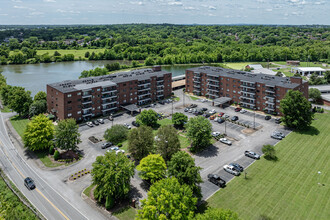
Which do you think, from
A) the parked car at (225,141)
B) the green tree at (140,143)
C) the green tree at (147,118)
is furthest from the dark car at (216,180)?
the green tree at (147,118)

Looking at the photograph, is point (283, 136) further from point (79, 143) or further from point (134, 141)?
point (79, 143)

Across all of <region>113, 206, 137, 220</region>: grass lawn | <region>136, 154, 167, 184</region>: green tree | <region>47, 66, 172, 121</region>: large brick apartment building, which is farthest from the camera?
<region>47, 66, 172, 121</region>: large brick apartment building

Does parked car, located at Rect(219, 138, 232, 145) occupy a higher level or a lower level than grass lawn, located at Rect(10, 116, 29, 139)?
lower

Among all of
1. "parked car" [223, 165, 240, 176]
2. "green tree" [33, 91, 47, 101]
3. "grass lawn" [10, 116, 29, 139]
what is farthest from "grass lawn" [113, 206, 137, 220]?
"green tree" [33, 91, 47, 101]

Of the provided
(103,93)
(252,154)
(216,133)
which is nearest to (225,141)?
(216,133)

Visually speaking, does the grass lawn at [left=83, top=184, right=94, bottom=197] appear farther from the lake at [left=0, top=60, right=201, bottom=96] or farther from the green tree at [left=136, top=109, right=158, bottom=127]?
the lake at [left=0, top=60, right=201, bottom=96]

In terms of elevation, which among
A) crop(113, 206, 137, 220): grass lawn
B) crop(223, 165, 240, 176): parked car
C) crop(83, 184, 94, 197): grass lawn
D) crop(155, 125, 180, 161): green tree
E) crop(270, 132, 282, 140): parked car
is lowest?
crop(113, 206, 137, 220): grass lawn

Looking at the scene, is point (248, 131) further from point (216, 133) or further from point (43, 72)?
point (43, 72)

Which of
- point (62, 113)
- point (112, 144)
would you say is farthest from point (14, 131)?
point (112, 144)
